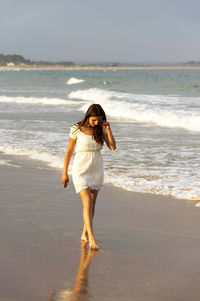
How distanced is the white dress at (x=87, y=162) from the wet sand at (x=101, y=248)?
62 cm

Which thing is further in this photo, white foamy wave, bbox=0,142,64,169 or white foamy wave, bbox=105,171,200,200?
white foamy wave, bbox=0,142,64,169

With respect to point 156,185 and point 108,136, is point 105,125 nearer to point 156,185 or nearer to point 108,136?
point 108,136

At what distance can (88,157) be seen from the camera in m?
5.37

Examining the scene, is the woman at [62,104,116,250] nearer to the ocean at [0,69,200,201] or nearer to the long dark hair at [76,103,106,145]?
the long dark hair at [76,103,106,145]

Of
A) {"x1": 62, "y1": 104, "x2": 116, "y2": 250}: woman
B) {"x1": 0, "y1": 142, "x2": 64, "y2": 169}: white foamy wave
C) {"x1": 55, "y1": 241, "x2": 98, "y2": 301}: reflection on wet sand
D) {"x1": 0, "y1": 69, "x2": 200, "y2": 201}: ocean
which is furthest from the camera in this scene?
{"x1": 0, "y1": 142, "x2": 64, "y2": 169}: white foamy wave

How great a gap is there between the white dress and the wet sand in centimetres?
62

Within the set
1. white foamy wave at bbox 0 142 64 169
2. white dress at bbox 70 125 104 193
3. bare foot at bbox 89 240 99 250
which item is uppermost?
white dress at bbox 70 125 104 193

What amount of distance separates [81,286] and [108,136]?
1.63 meters

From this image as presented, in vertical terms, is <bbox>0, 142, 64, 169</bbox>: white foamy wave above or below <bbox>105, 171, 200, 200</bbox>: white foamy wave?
below

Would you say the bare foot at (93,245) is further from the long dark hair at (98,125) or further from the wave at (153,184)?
the wave at (153,184)

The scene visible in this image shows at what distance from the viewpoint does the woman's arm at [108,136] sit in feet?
17.3

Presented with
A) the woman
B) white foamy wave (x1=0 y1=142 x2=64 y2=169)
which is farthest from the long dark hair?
white foamy wave (x1=0 y1=142 x2=64 y2=169)

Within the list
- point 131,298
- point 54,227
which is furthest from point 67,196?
point 131,298

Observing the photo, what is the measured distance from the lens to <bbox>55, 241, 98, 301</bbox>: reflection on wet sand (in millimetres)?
4004
